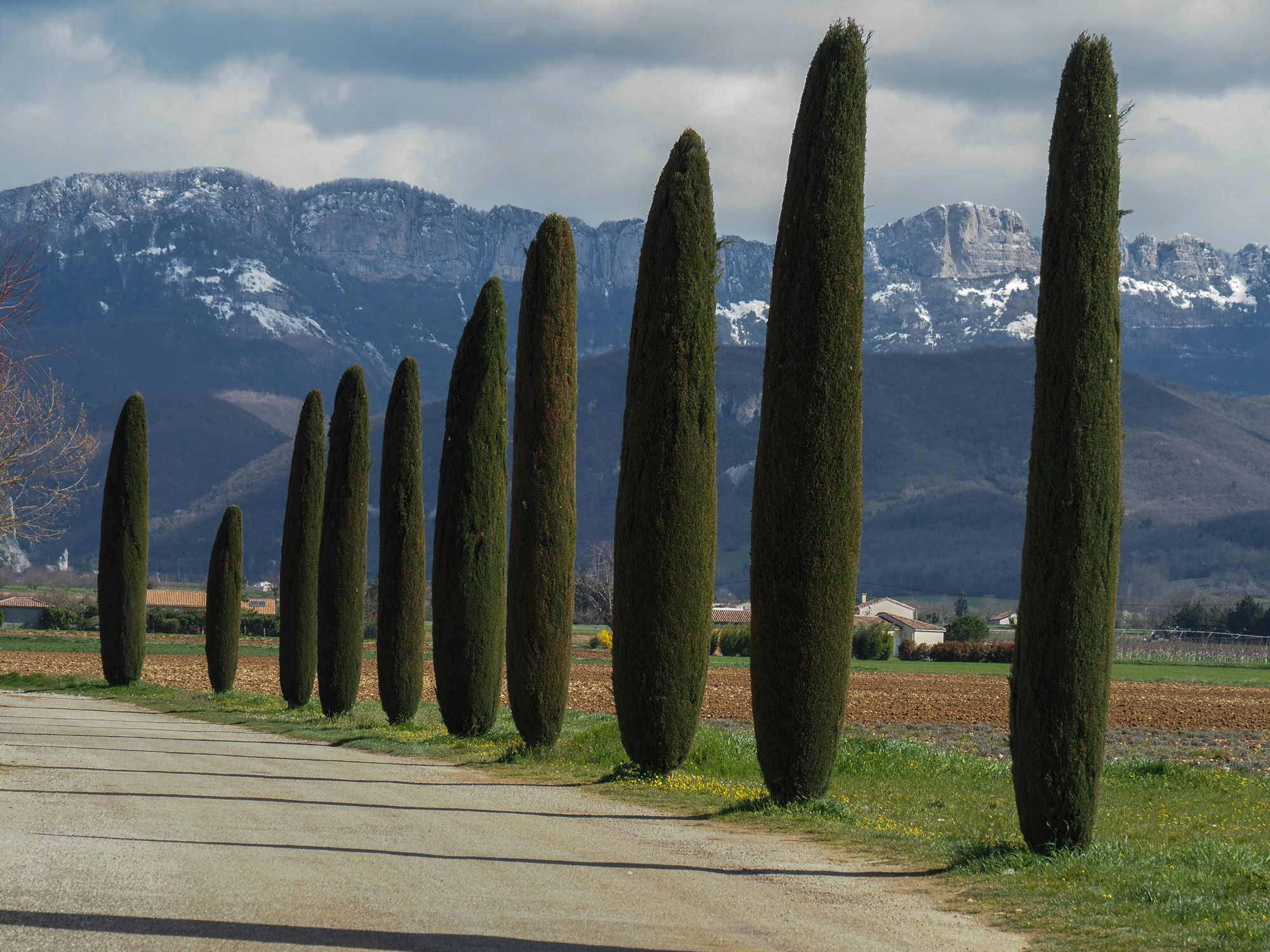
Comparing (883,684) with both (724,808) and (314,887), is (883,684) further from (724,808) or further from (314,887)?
(314,887)

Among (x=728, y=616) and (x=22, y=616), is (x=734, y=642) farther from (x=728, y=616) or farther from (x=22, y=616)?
(x=22, y=616)

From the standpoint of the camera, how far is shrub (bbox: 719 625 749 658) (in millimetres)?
94938

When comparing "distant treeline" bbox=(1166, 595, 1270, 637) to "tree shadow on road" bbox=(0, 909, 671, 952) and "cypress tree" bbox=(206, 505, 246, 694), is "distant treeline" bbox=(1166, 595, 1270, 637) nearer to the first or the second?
"cypress tree" bbox=(206, 505, 246, 694)

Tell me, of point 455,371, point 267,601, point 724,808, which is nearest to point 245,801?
point 724,808

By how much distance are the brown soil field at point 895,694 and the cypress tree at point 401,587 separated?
1119 cm

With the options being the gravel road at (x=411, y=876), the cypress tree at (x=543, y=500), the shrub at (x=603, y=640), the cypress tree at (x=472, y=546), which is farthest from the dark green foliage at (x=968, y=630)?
the gravel road at (x=411, y=876)

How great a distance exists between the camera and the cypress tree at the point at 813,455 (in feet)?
45.1

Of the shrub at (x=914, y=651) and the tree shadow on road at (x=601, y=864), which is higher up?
the tree shadow on road at (x=601, y=864)

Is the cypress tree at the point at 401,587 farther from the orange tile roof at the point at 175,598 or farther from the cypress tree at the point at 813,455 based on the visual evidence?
the orange tile roof at the point at 175,598

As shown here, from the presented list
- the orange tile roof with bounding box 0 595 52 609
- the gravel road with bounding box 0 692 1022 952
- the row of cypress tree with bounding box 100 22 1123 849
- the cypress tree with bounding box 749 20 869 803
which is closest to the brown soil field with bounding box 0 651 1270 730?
the row of cypress tree with bounding box 100 22 1123 849

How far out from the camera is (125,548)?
3766 centimetres

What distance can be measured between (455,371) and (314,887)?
52.8ft

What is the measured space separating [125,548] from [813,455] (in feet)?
96.2

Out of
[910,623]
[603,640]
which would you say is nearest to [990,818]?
[603,640]
